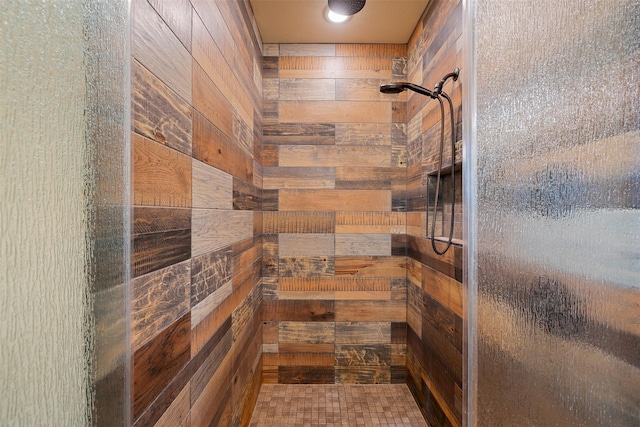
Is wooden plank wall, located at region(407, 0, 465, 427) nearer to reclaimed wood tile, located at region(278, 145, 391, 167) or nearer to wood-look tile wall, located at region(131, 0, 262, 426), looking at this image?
reclaimed wood tile, located at region(278, 145, 391, 167)

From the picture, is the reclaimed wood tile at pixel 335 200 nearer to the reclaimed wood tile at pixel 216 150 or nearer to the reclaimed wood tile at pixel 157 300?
the reclaimed wood tile at pixel 216 150

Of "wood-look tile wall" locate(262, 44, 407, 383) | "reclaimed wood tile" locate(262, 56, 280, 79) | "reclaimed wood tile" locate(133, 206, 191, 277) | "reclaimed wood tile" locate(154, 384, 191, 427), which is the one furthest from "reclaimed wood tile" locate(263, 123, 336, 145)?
"reclaimed wood tile" locate(154, 384, 191, 427)

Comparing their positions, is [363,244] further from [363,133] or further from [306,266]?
[363,133]

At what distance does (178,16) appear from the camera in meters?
0.86

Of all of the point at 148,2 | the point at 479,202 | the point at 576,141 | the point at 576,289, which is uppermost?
the point at 148,2

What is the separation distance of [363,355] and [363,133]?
151 cm

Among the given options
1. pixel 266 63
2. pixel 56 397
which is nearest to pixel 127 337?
pixel 56 397

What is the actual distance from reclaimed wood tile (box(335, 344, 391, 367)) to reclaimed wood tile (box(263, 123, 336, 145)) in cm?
140

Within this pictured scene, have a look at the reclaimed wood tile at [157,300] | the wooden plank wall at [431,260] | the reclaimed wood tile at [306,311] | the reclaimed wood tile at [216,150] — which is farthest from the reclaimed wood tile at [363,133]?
the reclaimed wood tile at [157,300]

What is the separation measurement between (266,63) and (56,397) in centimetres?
211

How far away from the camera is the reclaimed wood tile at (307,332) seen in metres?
2.13

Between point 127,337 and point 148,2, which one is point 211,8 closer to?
point 148,2

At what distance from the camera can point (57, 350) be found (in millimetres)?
449

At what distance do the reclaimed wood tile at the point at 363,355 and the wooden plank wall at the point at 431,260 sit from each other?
16 centimetres
